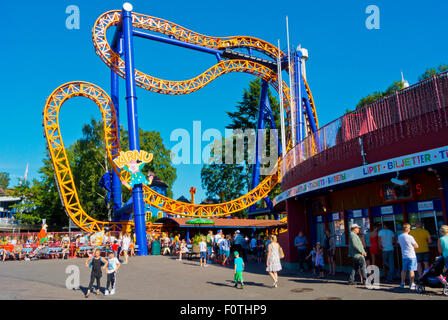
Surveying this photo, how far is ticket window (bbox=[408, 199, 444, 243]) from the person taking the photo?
993 cm

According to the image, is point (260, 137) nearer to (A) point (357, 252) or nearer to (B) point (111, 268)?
(A) point (357, 252)

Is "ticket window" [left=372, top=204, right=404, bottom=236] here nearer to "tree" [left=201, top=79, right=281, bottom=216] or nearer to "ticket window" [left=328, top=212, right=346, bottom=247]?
"ticket window" [left=328, top=212, right=346, bottom=247]

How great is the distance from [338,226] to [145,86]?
21.1 metres

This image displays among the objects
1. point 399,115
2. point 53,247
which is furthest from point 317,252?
point 53,247

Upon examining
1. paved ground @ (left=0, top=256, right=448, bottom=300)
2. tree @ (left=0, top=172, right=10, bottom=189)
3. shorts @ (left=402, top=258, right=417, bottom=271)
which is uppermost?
tree @ (left=0, top=172, right=10, bottom=189)

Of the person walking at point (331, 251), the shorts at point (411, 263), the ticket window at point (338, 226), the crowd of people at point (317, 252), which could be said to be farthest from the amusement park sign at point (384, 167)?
the shorts at point (411, 263)

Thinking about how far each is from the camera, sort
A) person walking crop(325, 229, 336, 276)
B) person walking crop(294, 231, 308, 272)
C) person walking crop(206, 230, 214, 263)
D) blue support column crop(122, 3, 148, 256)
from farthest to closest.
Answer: blue support column crop(122, 3, 148, 256)
person walking crop(206, 230, 214, 263)
person walking crop(294, 231, 308, 272)
person walking crop(325, 229, 336, 276)

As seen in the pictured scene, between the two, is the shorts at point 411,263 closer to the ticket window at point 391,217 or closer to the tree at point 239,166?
the ticket window at point 391,217

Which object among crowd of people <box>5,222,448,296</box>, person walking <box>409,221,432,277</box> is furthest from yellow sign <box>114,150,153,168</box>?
person walking <box>409,221,432,277</box>

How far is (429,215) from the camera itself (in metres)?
10.2

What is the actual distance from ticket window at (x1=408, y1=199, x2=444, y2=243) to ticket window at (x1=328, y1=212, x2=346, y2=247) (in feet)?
9.39

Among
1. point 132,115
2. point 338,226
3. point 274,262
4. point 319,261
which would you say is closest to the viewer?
point 274,262
